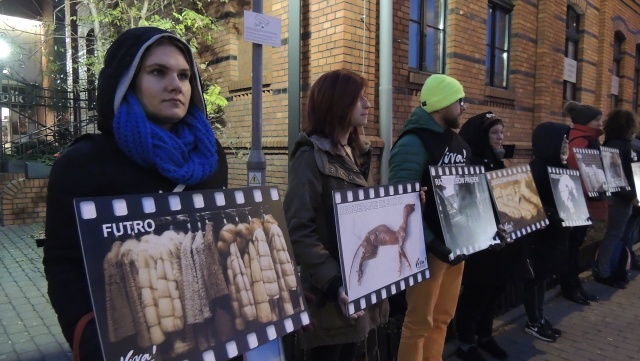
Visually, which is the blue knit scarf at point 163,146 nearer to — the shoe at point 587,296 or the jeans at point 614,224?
the shoe at point 587,296

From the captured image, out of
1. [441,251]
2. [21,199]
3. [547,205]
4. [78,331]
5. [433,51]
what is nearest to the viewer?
[78,331]

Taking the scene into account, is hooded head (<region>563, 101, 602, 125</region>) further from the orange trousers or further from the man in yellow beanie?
the orange trousers

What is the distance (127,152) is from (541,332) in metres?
4.12

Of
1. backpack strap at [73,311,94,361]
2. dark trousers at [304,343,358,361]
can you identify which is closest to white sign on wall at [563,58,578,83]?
dark trousers at [304,343,358,361]

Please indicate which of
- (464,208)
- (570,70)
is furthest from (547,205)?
(570,70)

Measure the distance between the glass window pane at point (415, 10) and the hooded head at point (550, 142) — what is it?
11.4 ft

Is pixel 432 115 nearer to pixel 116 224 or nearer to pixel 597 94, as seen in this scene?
pixel 116 224

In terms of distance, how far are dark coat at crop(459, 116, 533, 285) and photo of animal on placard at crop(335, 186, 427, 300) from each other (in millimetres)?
1177

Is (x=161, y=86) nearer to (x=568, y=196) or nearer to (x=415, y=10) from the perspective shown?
(x=568, y=196)

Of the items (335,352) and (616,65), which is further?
(616,65)

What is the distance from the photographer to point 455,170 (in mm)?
2770

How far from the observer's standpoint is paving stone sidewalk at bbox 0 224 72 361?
346 centimetres

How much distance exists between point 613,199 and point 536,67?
4.50 m

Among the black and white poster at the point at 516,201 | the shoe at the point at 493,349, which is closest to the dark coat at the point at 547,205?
the black and white poster at the point at 516,201
